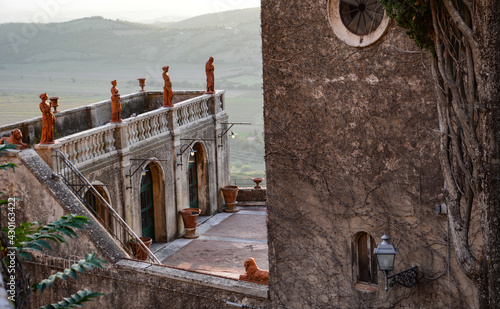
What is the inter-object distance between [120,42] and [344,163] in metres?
98.3

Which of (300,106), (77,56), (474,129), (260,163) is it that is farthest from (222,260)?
(77,56)

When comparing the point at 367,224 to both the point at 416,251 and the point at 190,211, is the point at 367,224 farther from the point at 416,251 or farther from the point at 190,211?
the point at 190,211

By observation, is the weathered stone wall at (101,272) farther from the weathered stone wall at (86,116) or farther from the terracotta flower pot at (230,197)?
the terracotta flower pot at (230,197)

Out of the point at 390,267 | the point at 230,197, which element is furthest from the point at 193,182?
the point at 390,267

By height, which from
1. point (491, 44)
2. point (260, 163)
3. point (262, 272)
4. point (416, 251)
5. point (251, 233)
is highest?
point (491, 44)

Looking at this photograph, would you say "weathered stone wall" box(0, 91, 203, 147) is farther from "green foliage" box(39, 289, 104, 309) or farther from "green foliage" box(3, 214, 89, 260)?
"green foliage" box(39, 289, 104, 309)

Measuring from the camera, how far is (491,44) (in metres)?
6.98

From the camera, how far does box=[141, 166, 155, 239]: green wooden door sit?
763 inches

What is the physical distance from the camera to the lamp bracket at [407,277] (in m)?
9.66

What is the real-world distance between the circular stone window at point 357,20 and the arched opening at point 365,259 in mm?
3024

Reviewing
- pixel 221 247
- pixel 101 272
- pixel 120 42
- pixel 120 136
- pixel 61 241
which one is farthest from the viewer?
pixel 120 42

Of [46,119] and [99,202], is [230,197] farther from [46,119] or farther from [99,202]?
[46,119]

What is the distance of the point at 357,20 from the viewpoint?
9.72 meters

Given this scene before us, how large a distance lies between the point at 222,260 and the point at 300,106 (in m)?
8.47
